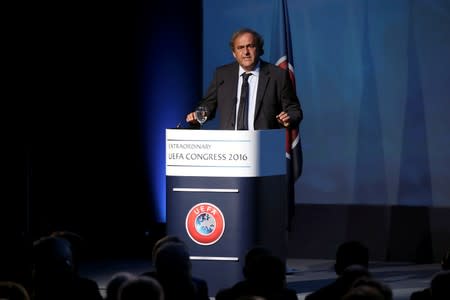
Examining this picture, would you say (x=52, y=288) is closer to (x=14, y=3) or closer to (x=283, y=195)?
(x=283, y=195)

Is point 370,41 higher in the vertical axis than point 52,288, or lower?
higher

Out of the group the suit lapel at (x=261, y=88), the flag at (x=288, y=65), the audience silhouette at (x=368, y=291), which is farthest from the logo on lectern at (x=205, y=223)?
the audience silhouette at (x=368, y=291)

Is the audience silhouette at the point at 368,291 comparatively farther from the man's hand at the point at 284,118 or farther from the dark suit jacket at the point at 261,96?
the dark suit jacket at the point at 261,96

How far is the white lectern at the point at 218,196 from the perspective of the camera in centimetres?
684

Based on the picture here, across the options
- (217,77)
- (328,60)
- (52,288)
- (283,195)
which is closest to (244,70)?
(217,77)

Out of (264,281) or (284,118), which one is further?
(284,118)

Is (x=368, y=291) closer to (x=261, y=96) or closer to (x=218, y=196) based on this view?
(x=218, y=196)

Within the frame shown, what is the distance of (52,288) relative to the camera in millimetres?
4609

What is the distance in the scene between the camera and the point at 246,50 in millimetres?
7527

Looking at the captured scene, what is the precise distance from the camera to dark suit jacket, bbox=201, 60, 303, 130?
7.68 metres

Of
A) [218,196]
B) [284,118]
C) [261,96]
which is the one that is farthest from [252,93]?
[218,196]

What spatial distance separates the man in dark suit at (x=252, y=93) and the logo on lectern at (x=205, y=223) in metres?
0.90

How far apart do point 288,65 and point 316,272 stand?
172cm

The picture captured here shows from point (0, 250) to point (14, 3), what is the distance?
3802mm
